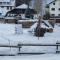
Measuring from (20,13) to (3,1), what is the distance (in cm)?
2295

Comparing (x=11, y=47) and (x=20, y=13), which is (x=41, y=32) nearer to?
(x=11, y=47)

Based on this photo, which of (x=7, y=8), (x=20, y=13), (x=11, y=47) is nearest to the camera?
(x=11, y=47)

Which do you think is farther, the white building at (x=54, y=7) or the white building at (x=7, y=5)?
the white building at (x=7, y=5)

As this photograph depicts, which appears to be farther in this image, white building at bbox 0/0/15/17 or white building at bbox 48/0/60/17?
white building at bbox 0/0/15/17

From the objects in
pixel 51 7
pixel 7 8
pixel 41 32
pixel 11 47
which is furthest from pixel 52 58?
pixel 7 8

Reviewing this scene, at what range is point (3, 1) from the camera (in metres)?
48.8

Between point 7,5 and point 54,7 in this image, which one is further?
point 7,5

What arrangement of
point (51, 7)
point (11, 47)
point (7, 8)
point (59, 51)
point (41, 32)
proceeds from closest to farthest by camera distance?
point (59, 51) < point (11, 47) < point (41, 32) < point (51, 7) < point (7, 8)

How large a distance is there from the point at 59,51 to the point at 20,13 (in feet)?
63.9

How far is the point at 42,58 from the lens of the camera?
6.08 metres

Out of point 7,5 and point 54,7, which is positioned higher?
point 7,5

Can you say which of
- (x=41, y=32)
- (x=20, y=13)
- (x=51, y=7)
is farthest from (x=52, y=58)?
(x=51, y=7)

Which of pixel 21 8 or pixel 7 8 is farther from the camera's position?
pixel 7 8

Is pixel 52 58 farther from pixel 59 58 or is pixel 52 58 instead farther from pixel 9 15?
pixel 9 15
